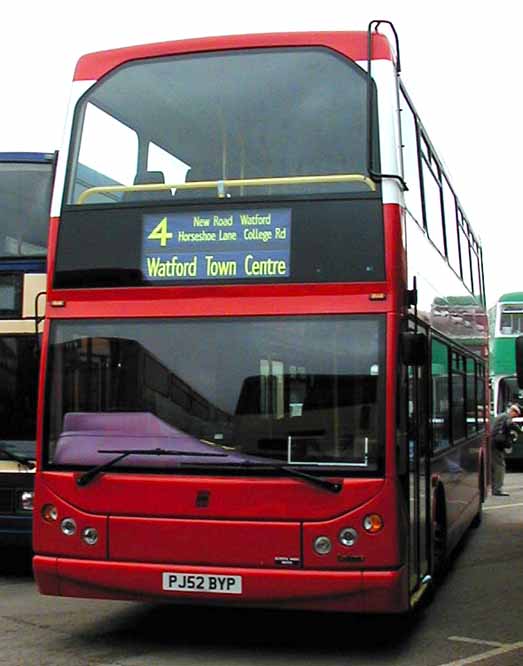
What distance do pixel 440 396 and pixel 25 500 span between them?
404 cm

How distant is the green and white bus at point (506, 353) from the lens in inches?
1126

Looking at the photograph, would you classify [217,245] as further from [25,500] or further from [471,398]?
[471,398]

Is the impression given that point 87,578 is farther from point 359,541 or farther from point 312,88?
point 312,88

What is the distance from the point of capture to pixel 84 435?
7.29m

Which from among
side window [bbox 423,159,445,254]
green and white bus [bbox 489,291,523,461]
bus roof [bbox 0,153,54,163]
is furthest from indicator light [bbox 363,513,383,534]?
green and white bus [bbox 489,291,523,461]

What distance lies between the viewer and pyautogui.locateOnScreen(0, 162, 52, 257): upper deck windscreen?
10.9m

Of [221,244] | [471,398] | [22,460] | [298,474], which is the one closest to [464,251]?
[471,398]

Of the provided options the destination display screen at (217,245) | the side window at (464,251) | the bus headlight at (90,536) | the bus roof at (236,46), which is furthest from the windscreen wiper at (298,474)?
the side window at (464,251)

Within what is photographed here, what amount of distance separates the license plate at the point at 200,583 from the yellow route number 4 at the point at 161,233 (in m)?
2.25

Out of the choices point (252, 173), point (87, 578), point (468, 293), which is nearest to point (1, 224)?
point (252, 173)

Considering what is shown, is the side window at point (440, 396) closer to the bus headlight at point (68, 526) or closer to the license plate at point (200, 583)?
the license plate at point (200, 583)

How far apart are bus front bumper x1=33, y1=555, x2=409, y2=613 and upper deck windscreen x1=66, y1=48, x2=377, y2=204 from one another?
254 cm

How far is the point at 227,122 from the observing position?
7.75 metres

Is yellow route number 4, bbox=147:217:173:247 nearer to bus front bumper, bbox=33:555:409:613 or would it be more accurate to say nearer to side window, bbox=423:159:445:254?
bus front bumper, bbox=33:555:409:613
